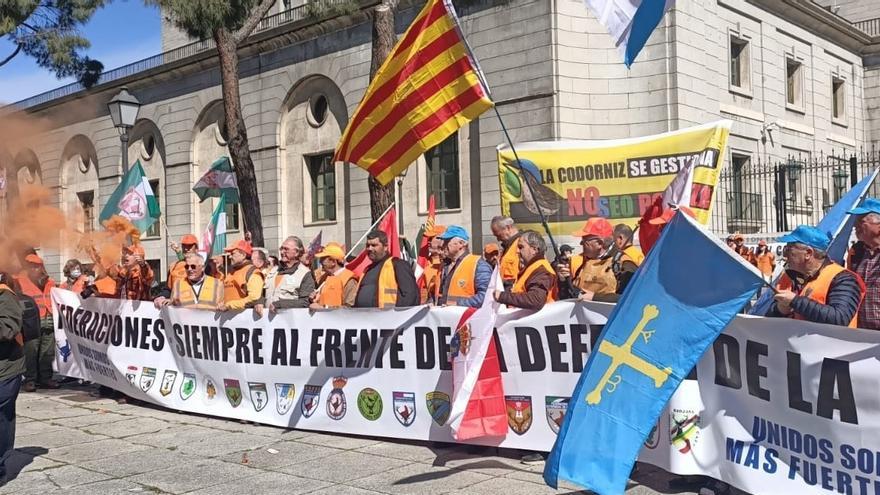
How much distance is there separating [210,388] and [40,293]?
13.8 ft

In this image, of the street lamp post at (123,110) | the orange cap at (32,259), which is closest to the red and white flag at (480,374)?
the orange cap at (32,259)

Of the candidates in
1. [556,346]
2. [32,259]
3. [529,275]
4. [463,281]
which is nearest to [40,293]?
[32,259]

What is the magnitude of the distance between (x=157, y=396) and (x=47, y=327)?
3826mm

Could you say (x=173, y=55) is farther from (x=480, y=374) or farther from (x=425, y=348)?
(x=480, y=374)

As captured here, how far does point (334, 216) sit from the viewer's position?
964 inches

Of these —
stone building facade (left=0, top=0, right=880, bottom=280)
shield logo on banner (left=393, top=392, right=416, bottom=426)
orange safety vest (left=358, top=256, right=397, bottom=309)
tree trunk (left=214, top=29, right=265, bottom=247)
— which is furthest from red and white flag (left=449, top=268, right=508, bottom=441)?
stone building facade (left=0, top=0, right=880, bottom=280)

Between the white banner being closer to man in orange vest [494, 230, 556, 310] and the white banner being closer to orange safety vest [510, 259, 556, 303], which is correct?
man in orange vest [494, 230, 556, 310]

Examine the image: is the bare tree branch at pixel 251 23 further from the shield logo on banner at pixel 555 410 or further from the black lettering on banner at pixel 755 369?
the black lettering on banner at pixel 755 369

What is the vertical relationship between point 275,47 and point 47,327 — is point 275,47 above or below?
above

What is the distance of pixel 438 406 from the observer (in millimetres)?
6984

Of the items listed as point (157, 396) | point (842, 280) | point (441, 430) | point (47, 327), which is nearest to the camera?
point (842, 280)

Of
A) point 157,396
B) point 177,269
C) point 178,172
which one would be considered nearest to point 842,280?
point 157,396

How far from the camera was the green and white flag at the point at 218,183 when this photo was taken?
18531 millimetres

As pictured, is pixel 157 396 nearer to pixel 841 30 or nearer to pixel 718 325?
pixel 718 325
